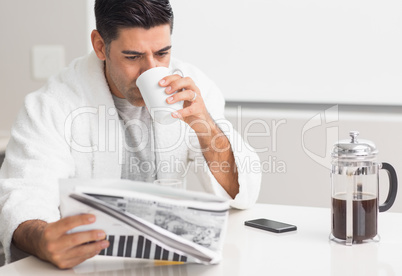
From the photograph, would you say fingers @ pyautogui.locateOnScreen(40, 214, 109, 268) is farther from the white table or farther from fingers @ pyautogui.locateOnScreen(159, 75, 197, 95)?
fingers @ pyautogui.locateOnScreen(159, 75, 197, 95)

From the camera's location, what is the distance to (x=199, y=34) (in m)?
2.29

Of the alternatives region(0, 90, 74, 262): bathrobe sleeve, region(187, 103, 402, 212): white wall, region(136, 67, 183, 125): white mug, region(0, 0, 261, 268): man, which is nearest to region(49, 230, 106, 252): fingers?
region(0, 90, 74, 262): bathrobe sleeve

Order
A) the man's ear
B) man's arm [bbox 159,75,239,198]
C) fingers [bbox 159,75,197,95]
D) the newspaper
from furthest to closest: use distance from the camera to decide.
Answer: the man's ear < man's arm [bbox 159,75,239,198] < fingers [bbox 159,75,197,95] < the newspaper

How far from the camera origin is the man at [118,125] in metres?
1.51

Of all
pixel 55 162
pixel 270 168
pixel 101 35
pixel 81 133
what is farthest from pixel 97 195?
pixel 270 168

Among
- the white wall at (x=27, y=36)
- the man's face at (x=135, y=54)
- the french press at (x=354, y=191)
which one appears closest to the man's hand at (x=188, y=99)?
the man's face at (x=135, y=54)

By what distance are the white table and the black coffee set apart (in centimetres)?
2

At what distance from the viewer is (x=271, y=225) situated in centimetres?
133

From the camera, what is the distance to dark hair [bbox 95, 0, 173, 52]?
1.66 m

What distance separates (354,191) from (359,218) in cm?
6

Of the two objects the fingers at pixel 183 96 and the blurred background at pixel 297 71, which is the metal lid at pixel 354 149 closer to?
the fingers at pixel 183 96

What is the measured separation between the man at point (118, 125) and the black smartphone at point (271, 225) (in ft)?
0.45

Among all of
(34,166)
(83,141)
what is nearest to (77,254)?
(34,166)

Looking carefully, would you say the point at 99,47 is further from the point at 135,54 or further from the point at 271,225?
the point at 271,225
